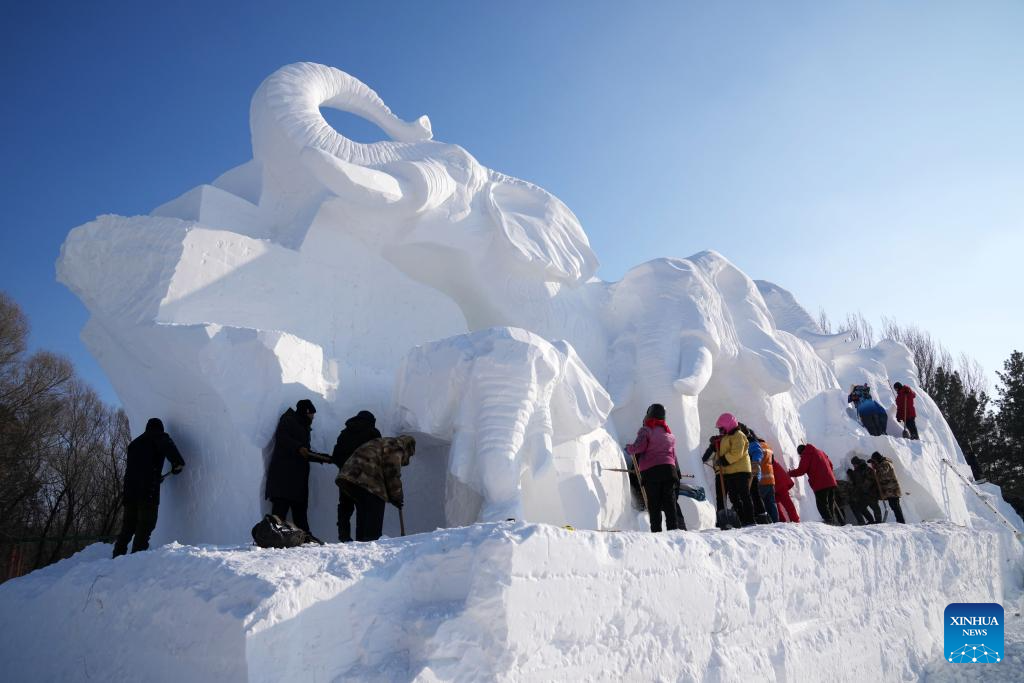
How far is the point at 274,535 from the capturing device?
409 centimetres

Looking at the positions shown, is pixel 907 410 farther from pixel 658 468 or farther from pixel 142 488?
pixel 142 488

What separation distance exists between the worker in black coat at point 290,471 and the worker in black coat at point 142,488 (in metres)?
0.73

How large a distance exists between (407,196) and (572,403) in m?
2.83

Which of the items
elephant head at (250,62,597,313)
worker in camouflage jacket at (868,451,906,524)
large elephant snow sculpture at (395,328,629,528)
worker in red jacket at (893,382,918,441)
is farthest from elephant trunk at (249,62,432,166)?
worker in red jacket at (893,382,918,441)

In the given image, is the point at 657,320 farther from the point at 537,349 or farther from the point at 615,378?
the point at 537,349

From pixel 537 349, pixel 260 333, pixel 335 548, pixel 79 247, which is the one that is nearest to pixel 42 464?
pixel 79 247

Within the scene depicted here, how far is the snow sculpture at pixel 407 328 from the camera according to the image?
6.10m

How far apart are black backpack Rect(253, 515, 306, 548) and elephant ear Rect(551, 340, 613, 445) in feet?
9.96

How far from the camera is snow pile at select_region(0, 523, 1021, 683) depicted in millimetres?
3148

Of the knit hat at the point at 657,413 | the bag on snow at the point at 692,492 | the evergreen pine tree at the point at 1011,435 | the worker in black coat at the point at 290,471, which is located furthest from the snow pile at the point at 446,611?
the evergreen pine tree at the point at 1011,435

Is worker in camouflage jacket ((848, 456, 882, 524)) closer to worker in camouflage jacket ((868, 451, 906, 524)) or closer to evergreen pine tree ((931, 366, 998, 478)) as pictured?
worker in camouflage jacket ((868, 451, 906, 524))

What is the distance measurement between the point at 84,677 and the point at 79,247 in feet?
13.5

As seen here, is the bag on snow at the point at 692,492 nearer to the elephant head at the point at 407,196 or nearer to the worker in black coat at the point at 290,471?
the elephant head at the point at 407,196

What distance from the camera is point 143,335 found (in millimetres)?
6293
